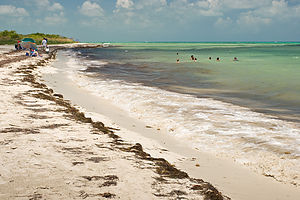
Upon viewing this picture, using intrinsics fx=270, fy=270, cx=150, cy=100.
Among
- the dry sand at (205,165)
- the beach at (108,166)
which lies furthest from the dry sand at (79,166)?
the dry sand at (205,165)

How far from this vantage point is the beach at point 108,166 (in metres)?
3.84

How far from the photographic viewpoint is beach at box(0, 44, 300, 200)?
3836 millimetres

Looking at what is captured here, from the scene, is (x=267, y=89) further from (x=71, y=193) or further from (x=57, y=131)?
(x=71, y=193)

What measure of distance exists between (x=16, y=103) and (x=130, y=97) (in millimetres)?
4896

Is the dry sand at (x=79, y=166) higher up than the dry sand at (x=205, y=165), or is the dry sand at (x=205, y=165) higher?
the dry sand at (x=79, y=166)

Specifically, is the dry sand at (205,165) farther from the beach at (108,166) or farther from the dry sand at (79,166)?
the dry sand at (79,166)

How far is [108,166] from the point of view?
15.2 feet

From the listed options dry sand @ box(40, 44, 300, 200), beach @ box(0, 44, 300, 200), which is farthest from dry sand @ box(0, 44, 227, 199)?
dry sand @ box(40, 44, 300, 200)

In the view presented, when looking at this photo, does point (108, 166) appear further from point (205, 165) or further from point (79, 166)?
point (205, 165)

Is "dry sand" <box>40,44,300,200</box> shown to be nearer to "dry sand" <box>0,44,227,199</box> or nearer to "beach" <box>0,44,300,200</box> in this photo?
"beach" <box>0,44,300,200</box>

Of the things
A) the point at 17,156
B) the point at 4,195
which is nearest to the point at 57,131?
the point at 17,156

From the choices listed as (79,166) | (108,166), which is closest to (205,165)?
(108,166)

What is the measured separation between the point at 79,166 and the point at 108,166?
0.48m

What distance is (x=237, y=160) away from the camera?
568cm
